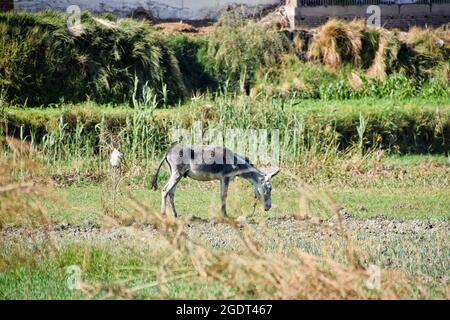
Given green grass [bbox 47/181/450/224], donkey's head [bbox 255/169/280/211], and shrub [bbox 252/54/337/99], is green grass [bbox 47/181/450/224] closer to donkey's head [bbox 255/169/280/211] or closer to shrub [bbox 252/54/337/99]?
donkey's head [bbox 255/169/280/211]

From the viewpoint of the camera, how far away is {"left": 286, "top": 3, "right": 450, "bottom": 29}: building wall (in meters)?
19.6

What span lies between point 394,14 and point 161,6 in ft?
15.2

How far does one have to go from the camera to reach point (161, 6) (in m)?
19.9

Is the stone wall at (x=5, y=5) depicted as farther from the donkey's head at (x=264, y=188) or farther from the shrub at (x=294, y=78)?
the donkey's head at (x=264, y=188)

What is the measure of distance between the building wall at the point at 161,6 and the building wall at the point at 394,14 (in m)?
0.91

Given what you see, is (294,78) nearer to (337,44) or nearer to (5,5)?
(337,44)

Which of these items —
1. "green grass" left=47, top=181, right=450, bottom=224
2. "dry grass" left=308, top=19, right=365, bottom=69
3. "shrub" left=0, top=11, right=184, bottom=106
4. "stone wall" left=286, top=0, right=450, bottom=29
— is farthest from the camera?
"stone wall" left=286, top=0, right=450, bottom=29

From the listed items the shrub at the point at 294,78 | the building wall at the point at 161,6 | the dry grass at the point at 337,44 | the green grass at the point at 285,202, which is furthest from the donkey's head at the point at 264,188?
the building wall at the point at 161,6

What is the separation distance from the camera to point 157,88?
620 inches

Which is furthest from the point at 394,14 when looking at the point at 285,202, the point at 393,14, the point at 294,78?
the point at 285,202

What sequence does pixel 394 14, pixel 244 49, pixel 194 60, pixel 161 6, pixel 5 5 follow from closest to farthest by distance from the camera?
pixel 244 49, pixel 194 60, pixel 5 5, pixel 161 6, pixel 394 14

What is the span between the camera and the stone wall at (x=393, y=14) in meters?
19.6

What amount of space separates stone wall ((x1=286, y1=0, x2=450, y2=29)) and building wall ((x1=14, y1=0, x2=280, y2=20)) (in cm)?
90

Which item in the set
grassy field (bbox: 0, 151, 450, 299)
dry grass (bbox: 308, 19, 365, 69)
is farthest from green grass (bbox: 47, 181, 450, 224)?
dry grass (bbox: 308, 19, 365, 69)
